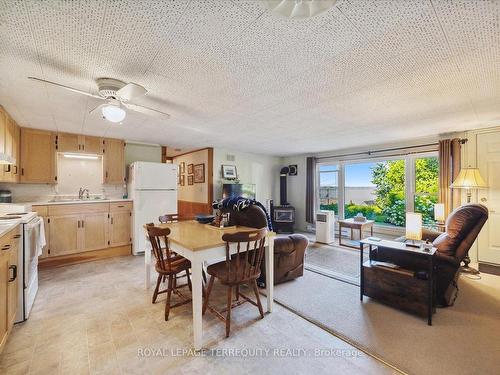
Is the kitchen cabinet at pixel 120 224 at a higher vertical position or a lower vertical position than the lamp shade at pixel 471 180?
lower

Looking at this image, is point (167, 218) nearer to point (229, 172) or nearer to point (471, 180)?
point (229, 172)

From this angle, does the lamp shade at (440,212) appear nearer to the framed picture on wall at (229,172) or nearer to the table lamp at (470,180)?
the table lamp at (470,180)

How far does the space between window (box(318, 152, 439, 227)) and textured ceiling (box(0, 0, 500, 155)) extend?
5.89 ft

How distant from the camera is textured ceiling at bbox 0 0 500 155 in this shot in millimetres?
1265

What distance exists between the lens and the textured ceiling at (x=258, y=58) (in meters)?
1.26

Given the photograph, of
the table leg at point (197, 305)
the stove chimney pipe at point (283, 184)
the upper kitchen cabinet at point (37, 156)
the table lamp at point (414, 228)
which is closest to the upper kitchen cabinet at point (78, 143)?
the upper kitchen cabinet at point (37, 156)

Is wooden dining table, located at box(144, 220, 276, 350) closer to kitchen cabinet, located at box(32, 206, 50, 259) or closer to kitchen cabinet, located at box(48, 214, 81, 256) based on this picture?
kitchen cabinet, located at box(48, 214, 81, 256)

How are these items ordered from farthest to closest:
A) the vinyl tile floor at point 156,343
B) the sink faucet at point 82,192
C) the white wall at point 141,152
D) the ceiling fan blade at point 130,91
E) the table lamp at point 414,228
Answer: the white wall at point 141,152, the sink faucet at point 82,192, the table lamp at point 414,228, the ceiling fan blade at point 130,91, the vinyl tile floor at point 156,343

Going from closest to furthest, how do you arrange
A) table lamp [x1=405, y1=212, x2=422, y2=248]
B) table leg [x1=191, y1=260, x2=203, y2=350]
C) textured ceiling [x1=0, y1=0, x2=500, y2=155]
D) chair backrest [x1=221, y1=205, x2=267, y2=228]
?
textured ceiling [x1=0, y1=0, x2=500, y2=155] < table leg [x1=191, y1=260, x2=203, y2=350] < table lamp [x1=405, y1=212, x2=422, y2=248] < chair backrest [x1=221, y1=205, x2=267, y2=228]

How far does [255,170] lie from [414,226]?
461 cm

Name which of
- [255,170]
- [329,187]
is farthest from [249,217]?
[329,187]

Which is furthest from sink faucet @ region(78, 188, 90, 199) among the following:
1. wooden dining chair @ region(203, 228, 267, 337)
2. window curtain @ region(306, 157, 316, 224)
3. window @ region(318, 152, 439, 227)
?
window @ region(318, 152, 439, 227)

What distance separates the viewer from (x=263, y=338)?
1.91 metres

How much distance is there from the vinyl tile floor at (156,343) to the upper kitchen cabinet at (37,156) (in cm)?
220
